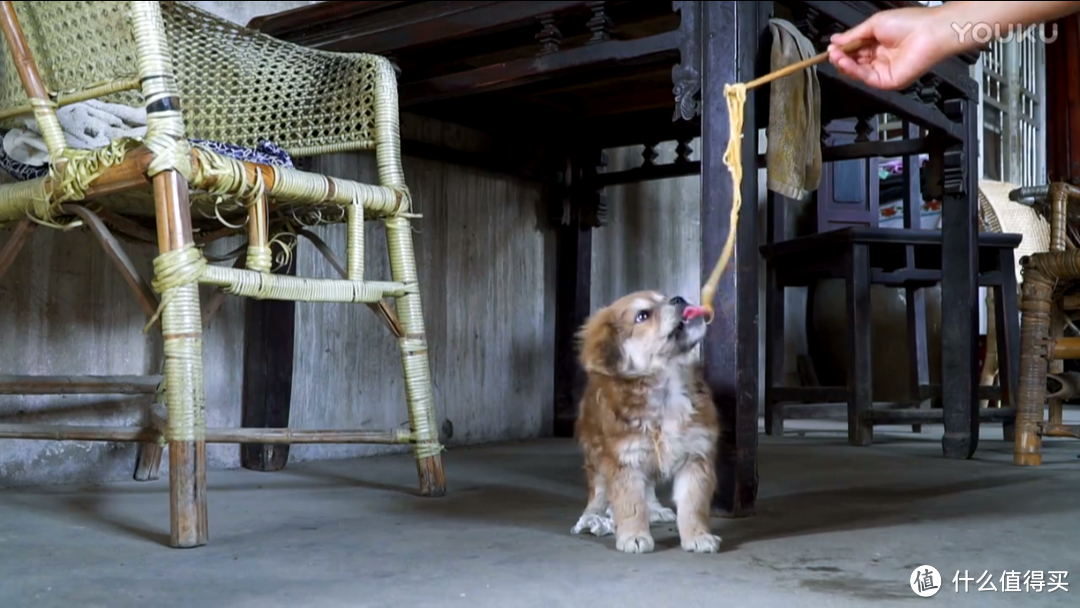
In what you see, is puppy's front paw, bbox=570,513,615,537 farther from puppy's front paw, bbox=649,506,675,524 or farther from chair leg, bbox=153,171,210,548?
chair leg, bbox=153,171,210,548

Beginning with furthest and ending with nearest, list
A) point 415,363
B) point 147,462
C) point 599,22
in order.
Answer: point 147,462 → point 415,363 → point 599,22

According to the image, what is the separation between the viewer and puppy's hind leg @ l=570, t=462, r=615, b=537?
1810mm

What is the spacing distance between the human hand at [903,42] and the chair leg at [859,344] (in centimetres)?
227

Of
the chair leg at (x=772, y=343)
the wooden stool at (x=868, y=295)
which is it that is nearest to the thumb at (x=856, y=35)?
the wooden stool at (x=868, y=295)

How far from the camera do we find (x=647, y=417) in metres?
1.74

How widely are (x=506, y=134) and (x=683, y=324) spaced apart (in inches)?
77.4

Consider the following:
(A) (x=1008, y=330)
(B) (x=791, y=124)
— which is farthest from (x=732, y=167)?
(A) (x=1008, y=330)

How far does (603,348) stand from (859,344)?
1.96 meters

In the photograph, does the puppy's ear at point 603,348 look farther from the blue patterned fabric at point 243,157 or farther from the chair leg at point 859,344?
the chair leg at point 859,344

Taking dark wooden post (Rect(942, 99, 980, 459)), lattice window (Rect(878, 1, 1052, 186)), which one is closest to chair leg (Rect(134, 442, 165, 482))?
dark wooden post (Rect(942, 99, 980, 459))

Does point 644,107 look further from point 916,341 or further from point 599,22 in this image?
point 916,341

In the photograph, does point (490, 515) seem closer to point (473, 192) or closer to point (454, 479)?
point (454, 479)

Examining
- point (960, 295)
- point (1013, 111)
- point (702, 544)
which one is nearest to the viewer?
point (702, 544)

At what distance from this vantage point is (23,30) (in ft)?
5.72
